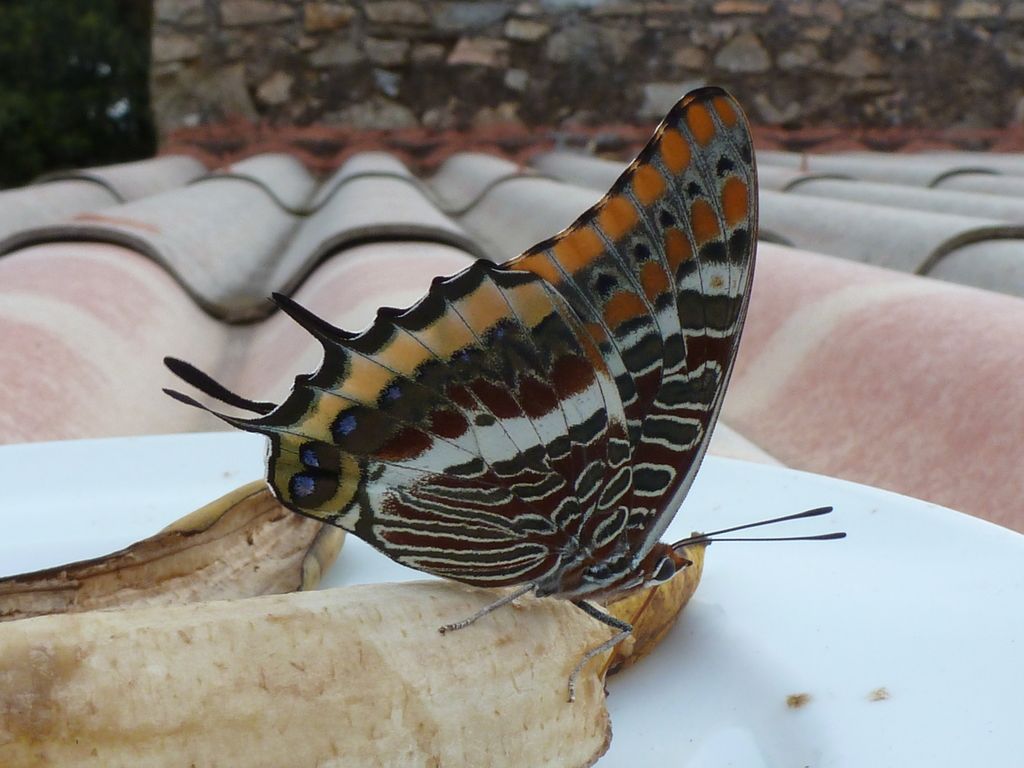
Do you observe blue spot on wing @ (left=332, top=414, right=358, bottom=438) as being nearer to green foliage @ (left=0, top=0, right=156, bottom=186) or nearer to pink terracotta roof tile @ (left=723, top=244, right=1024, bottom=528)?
pink terracotta roof tile @ (left=723, top=244, right=1024, bottom=528)

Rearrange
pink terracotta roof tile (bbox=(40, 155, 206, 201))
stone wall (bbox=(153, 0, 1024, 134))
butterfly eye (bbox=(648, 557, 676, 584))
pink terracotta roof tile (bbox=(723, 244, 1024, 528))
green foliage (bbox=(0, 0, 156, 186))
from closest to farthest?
butterfly eye (bbox=(648, 557, 676, 584)), pink terracotta roof tile (bbox=(723, 244, 1024, 528)), pink terracotta roof tile (bbox=(40, 155, 206, 201)), stone wall (bbox=(153, 0, 1024, 134)), green foliage (bbox=(0, 0, 156, 186))

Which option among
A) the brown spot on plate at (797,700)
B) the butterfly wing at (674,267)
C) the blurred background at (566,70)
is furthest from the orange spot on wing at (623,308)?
the blurred background at (566,70)

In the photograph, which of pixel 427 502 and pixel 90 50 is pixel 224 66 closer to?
pixel 427 502

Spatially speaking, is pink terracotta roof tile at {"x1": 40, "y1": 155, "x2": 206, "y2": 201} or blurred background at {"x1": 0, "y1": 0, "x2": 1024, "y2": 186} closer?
pink terracotta roof tile at {"x1": 40, "y1": 155, "x2": 206, "y2": 201}

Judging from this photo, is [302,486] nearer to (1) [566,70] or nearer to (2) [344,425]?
(2) [344,425]

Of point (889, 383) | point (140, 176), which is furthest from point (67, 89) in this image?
point (889, 383)

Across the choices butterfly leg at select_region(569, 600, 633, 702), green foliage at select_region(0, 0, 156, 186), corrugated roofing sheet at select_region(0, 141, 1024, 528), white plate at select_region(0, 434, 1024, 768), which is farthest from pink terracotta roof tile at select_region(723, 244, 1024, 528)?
green foliage at select_region(0, 0, 156, 186)
